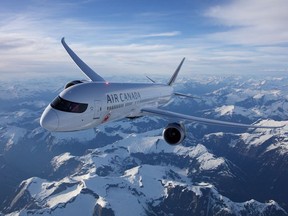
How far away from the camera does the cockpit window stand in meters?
30.2

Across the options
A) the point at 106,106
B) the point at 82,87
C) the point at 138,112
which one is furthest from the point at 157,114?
the point at 82,87

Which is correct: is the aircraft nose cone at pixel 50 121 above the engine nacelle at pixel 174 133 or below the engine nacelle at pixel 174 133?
above

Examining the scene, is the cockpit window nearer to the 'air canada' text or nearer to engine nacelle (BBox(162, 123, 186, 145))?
the 'air canada' text

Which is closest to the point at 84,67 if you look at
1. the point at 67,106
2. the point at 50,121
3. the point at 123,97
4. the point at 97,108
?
the point at 123,97

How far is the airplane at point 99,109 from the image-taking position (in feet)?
97.8

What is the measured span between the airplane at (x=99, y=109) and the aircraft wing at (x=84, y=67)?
0.31m

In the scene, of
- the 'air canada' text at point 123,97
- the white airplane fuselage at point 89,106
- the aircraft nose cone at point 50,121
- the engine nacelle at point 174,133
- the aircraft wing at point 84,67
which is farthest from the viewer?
the aircraft wing at point 84,67

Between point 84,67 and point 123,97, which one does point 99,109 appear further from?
point 84,67

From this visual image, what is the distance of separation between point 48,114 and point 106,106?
8.01m

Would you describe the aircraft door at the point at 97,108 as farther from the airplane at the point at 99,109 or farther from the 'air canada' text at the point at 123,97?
the 'air canada' text at the point at 123,97

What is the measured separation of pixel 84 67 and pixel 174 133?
981 inches

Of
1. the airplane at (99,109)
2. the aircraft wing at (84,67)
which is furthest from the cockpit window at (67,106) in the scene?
the aircraft wing at (84,67)

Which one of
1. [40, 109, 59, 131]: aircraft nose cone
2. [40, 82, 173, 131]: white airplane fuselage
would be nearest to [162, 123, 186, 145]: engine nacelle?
[40, 82, 173, 131]: white airplane fuselage

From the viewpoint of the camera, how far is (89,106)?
32406mm
